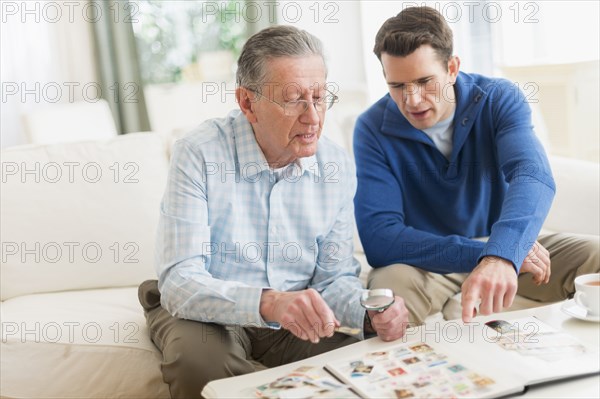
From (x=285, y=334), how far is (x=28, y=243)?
0.87 metres

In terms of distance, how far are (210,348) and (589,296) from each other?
0.74m

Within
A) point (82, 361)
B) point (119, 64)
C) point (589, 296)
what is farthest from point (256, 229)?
point (119, 64)

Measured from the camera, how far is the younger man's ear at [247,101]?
1.76 metres

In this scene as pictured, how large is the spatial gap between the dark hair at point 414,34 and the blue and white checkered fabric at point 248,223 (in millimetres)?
307

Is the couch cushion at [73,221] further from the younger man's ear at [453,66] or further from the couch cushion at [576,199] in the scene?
the couch cushion at [576,199]

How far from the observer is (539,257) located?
Result: 1.71 meters

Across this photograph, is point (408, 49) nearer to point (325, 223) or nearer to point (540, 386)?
point (325, 223)

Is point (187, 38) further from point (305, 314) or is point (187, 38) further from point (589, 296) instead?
point (589, 296)

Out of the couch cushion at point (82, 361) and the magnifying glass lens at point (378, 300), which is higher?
the magnifying glass lens at point (378, 300)

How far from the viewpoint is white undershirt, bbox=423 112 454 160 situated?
6.82 ft

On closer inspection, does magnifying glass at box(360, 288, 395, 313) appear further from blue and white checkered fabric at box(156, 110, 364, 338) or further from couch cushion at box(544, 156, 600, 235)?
couch cushion at box(544, 156, 600, 235)

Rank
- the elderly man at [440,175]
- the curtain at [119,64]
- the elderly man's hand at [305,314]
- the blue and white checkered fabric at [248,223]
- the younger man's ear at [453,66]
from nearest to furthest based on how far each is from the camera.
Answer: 1. the elderly man's hand at [305,314]
2. the blue and white checkered fabric at [248,223]
3. the elderly man at [440,175]
4. the younger man's ear at [453,66]
5. the curtain at [119,64]

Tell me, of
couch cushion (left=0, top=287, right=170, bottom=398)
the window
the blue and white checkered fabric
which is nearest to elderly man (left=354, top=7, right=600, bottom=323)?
the blue and white checkered fabric

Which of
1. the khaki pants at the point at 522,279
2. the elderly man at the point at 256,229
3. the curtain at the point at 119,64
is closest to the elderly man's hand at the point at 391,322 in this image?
the elderly man at the point at 256,229
